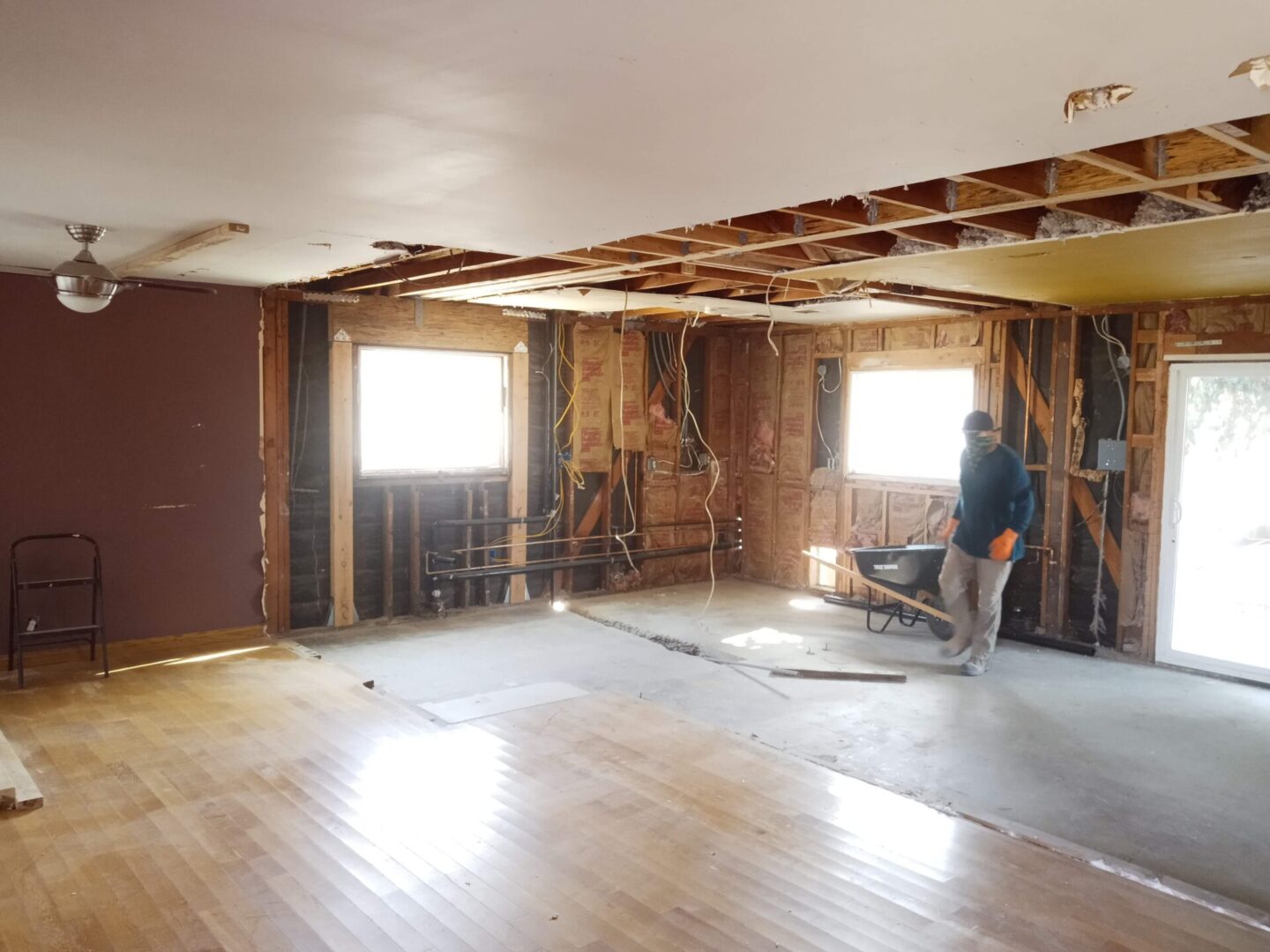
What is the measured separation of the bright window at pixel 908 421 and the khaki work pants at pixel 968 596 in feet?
4.10

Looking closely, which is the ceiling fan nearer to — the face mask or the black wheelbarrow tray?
the face mask

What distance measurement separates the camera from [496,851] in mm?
3146

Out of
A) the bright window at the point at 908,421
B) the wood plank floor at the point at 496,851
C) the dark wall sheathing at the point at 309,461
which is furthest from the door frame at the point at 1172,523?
the dark wall sheathing at the point at 309,461

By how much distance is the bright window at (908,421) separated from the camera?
722 centimetres

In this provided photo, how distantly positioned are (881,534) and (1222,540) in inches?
97.0

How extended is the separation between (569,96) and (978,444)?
14.6 feet

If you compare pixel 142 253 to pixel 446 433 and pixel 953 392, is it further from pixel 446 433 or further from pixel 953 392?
pixel 953 392

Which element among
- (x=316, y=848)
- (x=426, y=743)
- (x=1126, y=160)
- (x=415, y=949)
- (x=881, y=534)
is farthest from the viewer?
(x=881, y=534)

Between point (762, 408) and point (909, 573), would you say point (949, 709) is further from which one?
point (762, 408)

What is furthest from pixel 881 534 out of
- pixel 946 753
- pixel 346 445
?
pixel 346 445

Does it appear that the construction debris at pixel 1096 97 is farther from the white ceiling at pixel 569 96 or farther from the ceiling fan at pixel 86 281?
the ceiling fan at pixel 86 281

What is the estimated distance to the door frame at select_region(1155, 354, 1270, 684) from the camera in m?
5.83

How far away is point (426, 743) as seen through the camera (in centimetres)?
414

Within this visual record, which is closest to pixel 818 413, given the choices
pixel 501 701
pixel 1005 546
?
pixel 1005 546
